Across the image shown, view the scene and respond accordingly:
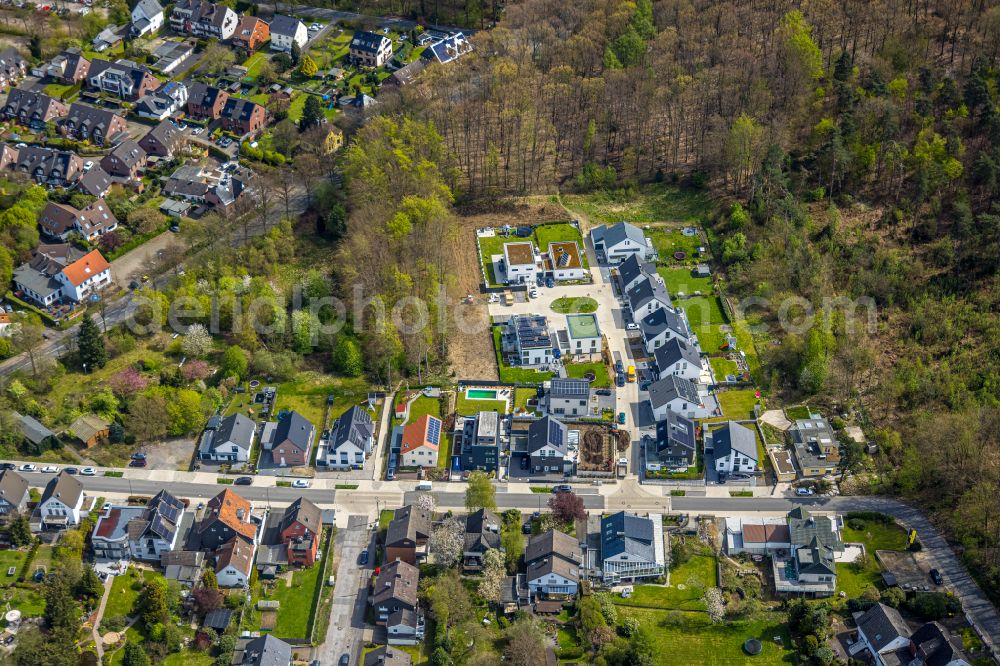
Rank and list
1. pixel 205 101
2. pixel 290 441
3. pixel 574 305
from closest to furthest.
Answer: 1. pixel 290 441
2. pixel 574 305
3. pixel 205 101

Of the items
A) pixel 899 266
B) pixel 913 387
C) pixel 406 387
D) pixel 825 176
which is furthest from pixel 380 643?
pixel 825 176

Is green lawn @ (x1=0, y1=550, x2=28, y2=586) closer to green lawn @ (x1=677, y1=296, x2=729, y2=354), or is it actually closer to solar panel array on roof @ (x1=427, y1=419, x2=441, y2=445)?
solar panel array on roof @ (x1=427, y1=419, x2=441, y2=445)

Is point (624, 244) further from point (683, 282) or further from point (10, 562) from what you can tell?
point (10, 562)

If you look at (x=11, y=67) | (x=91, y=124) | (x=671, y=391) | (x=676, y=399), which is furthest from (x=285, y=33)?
(x=676, y=399)

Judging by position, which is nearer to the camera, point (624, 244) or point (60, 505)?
point (60, 505)

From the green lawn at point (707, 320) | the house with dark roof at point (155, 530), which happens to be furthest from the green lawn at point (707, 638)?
the house with dark roof at point (155, 530)
